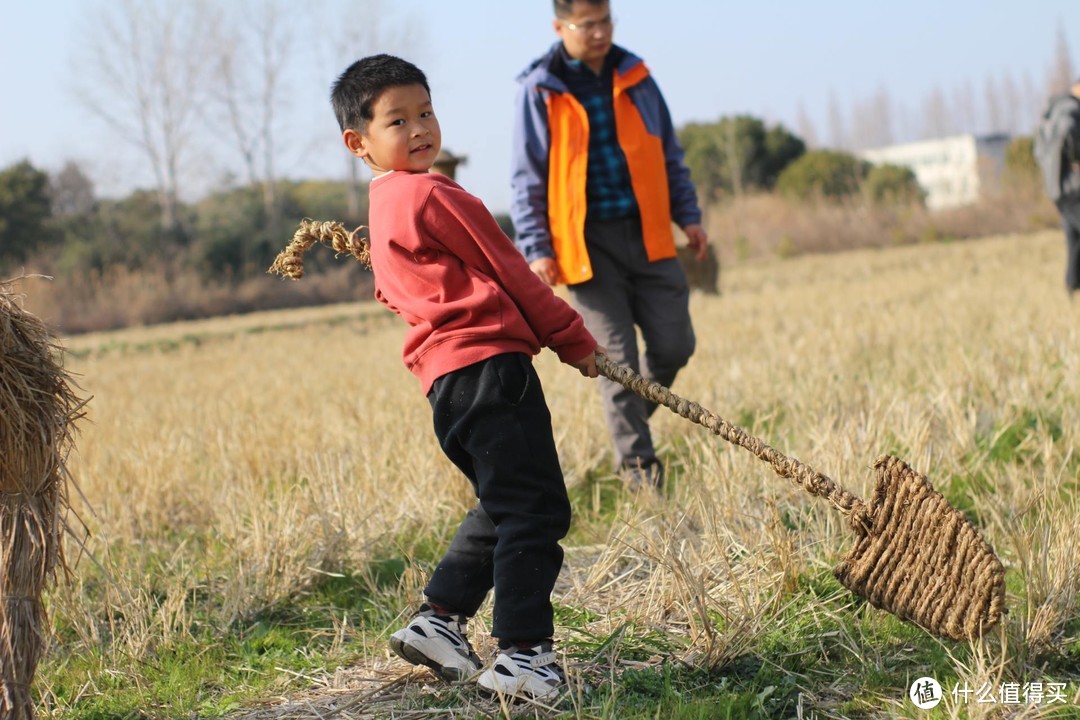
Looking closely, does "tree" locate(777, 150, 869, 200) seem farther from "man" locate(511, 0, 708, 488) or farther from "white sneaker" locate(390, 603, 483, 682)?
"white sneaker" locate(390, 603, 483, 682)

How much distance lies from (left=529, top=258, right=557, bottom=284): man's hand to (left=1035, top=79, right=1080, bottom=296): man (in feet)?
14.8

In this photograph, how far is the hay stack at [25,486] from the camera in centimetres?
255

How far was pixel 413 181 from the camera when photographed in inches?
112

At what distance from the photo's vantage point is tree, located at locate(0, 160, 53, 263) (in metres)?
28.2

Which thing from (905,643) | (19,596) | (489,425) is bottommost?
(905,643)

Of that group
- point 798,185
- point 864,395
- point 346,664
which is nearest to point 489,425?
point 346,664

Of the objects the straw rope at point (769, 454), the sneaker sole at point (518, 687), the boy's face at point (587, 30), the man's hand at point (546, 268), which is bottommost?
the sneaker sole at point (518, 687)

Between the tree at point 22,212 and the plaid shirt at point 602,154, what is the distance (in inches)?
1036

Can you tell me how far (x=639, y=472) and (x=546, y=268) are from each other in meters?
0.90

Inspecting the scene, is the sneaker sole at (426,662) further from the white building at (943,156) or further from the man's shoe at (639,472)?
the white building at (943,156)

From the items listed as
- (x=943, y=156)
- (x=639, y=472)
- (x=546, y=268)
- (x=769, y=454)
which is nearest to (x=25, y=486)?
(x=769, y=454)

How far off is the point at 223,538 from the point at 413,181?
204cm

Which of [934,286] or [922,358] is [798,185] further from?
[922,358]

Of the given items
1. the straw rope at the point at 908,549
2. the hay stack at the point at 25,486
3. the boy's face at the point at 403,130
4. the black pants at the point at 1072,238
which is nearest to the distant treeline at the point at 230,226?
the black pants at the point at 1072,238
